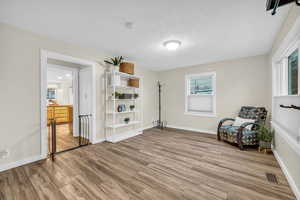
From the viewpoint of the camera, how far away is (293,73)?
6.82ft

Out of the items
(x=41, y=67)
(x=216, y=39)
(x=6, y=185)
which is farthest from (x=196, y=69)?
(x=6, y=185)

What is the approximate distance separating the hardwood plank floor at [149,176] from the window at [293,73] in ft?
4.47

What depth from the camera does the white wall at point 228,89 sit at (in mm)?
3646

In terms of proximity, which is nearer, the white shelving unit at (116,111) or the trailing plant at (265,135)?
the trailing plant at (265,135)

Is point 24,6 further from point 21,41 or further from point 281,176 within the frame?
point 281,176

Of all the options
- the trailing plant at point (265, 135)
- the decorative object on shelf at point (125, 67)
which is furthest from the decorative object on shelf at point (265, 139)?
the decorative object on shelf at point (125, 67)

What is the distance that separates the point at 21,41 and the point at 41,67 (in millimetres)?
498

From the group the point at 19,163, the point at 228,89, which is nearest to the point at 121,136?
the point at 19,163

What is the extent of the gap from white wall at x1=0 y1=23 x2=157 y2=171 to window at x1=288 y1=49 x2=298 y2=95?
4335 millimetres

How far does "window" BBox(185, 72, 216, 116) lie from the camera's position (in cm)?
450

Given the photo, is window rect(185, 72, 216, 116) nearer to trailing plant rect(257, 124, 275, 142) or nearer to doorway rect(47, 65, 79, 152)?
trailing plant rect(257, 124, 275, 142)

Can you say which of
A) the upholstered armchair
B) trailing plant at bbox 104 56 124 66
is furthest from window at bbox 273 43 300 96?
trailing plant at bbox 104 56 124 66

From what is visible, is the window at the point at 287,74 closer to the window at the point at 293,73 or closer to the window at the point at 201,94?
the window at the point at 293,73

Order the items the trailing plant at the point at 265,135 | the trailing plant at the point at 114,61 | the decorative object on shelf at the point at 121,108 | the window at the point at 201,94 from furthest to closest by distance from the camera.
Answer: the window at the point at 201,94, the decorative object on shelf at the point at 121,108, the trailing plant at the point at 114,61, the trailing plant at the point at 265,135
